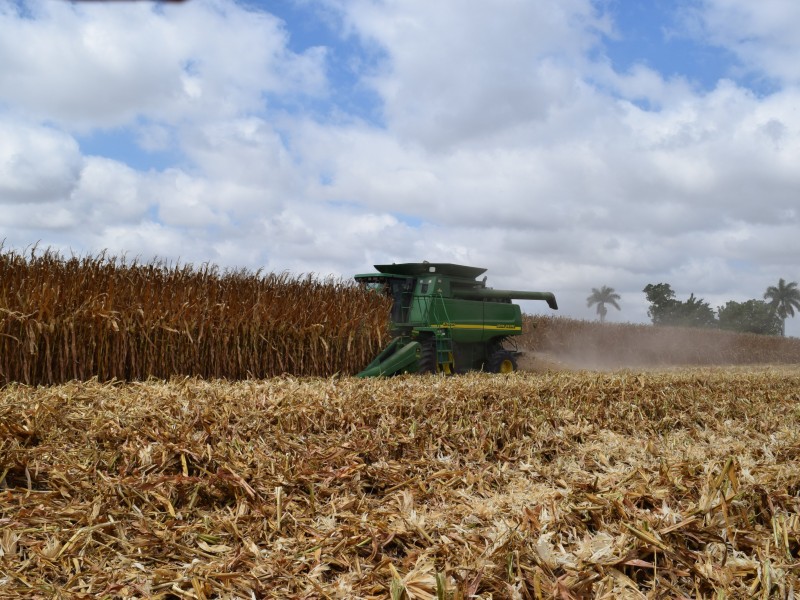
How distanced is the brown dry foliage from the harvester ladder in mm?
12541

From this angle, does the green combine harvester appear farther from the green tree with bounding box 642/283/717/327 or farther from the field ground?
the green tree with bounding box 642/283/717/327

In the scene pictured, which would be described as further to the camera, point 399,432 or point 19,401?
point 19,401

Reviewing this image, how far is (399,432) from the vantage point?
18.8 feet

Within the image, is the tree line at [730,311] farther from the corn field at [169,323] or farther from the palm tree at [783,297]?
the corn field at [169,323]

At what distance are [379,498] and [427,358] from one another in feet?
23.6

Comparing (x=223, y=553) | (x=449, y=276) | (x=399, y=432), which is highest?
(x=449, y=276)

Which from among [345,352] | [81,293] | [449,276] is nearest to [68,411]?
[81,293]

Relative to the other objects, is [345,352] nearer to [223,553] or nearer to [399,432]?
[399,432]

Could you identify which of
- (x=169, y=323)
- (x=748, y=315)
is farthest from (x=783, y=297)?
(x=169, y=323)

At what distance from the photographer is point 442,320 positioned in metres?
12.3

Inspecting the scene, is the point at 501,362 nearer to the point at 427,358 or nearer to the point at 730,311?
the point at 427,358

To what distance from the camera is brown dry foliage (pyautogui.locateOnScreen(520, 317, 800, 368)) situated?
26523 mm

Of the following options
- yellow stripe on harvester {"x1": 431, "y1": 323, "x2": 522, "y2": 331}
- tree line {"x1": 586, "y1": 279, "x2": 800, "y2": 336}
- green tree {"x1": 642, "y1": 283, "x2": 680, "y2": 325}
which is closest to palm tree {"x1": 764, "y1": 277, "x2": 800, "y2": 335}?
tree line {"x1": 586, "y1": 279, "x2": 800, "y2": 336}

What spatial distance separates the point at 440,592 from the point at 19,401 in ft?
15.6
